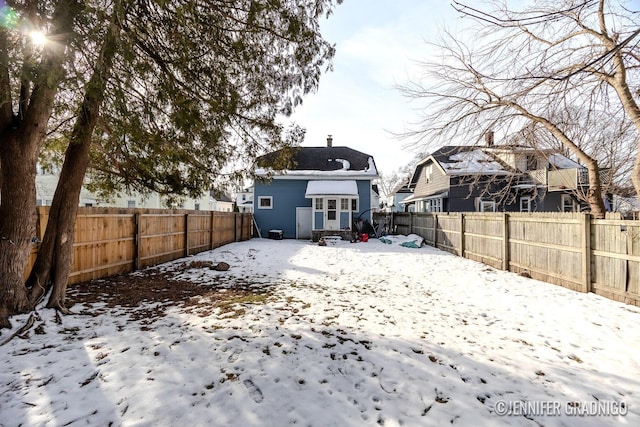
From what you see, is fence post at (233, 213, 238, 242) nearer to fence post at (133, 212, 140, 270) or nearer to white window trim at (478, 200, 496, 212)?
fence post at (133, 212, 140, 270)

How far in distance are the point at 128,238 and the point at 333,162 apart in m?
14.0

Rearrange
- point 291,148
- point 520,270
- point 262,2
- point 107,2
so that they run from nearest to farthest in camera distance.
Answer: point 107,2, point 262,2, point 291,148, point 520,270

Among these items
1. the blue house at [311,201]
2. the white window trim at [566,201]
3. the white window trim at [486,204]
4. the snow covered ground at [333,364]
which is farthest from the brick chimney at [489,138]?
the white window trim at [566,201]

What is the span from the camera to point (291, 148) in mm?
6215

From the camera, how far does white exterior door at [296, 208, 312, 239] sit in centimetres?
1773

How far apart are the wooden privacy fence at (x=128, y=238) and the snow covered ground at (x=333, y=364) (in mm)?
1836

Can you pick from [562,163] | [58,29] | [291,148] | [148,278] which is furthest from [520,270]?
[562,163]

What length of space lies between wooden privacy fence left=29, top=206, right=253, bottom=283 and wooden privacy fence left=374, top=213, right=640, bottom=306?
9369 millimetres

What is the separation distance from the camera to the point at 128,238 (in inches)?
273

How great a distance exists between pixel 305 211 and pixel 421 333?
1436 cm

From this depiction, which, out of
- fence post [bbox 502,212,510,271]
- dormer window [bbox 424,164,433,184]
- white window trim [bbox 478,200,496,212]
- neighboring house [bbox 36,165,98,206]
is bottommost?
fence post [bbox 502,212,510,271]

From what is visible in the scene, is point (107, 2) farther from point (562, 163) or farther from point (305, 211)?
point (562, 163)

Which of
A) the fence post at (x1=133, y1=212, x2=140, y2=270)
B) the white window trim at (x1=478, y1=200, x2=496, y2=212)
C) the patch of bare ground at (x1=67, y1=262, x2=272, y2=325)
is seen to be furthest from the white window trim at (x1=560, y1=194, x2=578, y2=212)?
the fence post at (x1=133, y1=212, x2=140, y2=270)

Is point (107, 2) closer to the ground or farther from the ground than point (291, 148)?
farther from the ground
